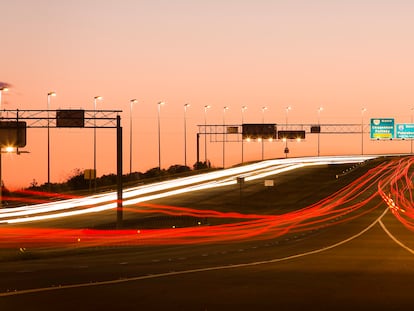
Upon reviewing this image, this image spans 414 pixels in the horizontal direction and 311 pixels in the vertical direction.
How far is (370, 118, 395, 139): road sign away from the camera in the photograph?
128m

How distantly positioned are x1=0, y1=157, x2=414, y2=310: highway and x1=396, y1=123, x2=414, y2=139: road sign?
163ft

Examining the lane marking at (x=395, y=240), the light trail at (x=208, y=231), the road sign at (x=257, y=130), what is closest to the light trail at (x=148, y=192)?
the road sign at (x=257, y=130)

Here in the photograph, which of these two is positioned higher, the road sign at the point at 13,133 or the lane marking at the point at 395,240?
the road sign at the point at 13,133

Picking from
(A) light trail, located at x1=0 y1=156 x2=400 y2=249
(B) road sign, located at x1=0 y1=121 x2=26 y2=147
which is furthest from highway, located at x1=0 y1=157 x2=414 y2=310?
(B) road sign, located at x1=0 y1=121 x2=26 y2=147

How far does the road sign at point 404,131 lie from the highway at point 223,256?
4970 cm

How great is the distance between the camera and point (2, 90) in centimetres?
5869

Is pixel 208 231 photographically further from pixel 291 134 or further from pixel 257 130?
pixel 291 134

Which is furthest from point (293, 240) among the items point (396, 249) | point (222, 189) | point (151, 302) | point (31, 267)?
point (222, 189)

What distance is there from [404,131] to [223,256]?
104511mm

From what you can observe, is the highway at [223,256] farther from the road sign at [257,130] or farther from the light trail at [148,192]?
the road sign at [257,130]

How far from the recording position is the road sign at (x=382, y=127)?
421 ft

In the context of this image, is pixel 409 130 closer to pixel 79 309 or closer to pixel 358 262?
pixel 358 262

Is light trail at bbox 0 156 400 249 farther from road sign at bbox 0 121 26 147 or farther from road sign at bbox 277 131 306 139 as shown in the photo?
road sign at bbox 277 131 306 139

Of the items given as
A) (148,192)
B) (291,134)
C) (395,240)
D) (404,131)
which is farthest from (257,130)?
(395,240)
